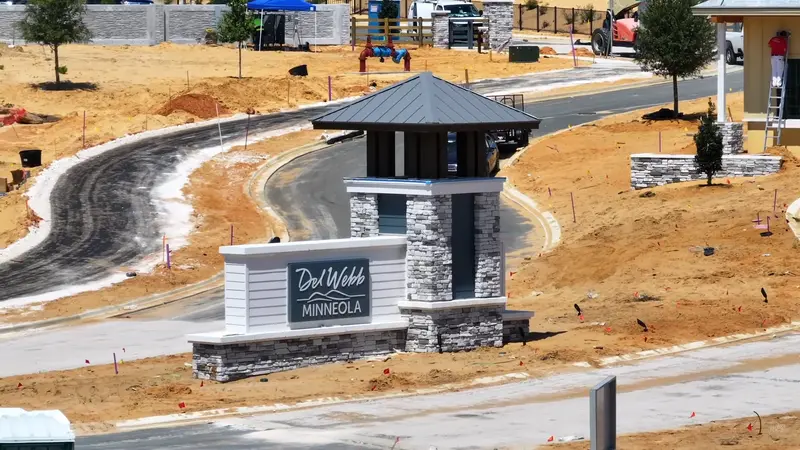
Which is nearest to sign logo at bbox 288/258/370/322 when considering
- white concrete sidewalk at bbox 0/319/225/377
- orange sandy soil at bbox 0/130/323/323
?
white concrete sidewalk at bbox 0/319/225/377

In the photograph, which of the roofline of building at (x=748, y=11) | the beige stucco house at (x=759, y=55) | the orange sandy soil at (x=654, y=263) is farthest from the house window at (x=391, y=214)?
the roofline of building at (x=748, y=11)

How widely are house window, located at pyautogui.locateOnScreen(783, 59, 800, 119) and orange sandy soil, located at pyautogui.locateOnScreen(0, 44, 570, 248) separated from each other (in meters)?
24.0

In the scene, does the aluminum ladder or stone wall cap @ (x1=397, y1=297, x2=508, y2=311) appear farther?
the aluminum ladder

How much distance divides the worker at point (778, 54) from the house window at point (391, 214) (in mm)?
19688

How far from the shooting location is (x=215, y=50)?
255 feet

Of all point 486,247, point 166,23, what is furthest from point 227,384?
point 166,23

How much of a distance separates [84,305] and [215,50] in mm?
43815

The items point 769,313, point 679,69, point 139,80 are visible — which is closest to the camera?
point 769,313

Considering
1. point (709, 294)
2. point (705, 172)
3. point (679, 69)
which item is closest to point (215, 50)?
point (679, 69)

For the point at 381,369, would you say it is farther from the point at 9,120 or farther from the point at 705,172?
the point at 9,120

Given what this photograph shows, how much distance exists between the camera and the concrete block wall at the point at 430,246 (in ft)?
90.0

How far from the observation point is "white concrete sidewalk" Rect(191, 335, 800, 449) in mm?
21938

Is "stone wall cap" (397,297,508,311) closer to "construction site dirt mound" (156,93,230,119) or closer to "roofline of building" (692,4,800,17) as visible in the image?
"roofline of building" (692,4,800,17)

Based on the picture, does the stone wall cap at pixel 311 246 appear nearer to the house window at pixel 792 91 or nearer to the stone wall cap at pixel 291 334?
the stone wall cap at pixel 291 334
